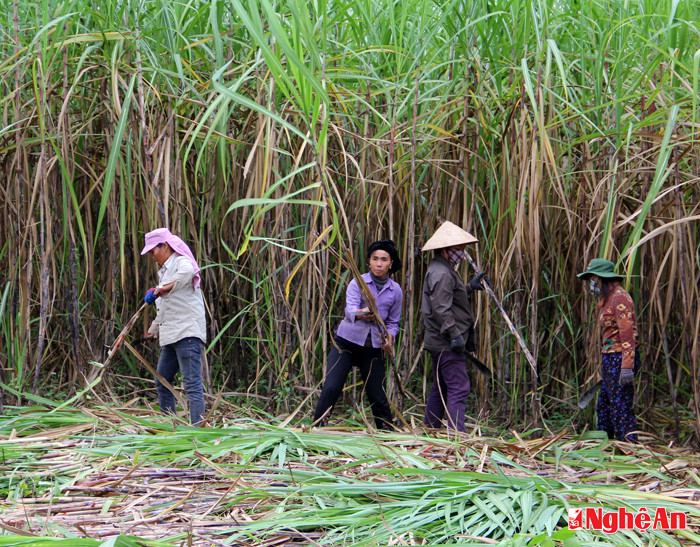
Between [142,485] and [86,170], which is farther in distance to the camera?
[86,170]

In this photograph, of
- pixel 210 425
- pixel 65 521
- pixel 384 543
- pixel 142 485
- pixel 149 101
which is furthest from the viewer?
pixel 149 101

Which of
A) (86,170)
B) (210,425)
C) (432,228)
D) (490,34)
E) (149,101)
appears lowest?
(210,425)

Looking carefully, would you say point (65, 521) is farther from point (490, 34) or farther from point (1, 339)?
point (490, 34)

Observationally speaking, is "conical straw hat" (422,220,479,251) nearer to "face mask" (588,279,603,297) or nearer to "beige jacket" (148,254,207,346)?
"face mask" (588,279,603,297)

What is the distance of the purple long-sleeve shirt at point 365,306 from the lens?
3.75 m

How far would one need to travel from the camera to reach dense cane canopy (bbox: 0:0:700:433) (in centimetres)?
353

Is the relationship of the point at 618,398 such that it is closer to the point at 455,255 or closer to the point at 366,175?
the point at 455,255

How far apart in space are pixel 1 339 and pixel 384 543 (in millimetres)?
2933

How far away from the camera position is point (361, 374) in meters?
3.91

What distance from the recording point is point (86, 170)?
415cm

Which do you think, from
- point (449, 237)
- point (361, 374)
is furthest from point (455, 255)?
point (361, 374)

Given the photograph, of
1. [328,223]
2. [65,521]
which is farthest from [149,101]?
[65,521]

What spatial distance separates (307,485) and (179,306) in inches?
59.7

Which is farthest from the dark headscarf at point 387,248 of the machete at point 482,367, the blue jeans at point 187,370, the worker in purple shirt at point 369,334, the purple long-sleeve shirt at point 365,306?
the blue jeans at point 187,370
